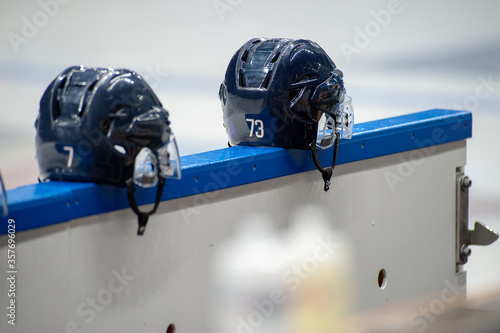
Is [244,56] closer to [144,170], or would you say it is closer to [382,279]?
[144,170]

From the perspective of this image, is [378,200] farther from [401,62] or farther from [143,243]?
[401,62]

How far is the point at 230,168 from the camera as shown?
173 centimetres

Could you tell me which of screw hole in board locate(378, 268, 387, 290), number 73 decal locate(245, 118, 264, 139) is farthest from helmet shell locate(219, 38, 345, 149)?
screw hole in board locate(378, 268, 387, 290)

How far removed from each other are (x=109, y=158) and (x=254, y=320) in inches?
22.5

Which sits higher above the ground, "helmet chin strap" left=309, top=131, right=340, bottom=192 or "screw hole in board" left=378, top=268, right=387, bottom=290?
"helmet chin strap" left=309, top=131, right=340, bottom=192

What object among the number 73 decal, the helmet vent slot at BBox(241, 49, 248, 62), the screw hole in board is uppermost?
the helmet vent slot at BBox(241, 49, 248, 62)

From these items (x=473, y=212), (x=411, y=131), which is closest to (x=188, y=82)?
(x=473, y=212)

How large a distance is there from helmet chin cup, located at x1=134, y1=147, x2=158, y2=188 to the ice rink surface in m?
3.30

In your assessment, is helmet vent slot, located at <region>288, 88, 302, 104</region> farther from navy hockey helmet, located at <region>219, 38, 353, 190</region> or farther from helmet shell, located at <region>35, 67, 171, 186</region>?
helmet shell, located at <region>35, 67, 171, 186</region>

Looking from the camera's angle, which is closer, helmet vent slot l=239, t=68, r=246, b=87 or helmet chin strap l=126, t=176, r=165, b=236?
helmet chin strap l=126, t=176, r=165, b=236

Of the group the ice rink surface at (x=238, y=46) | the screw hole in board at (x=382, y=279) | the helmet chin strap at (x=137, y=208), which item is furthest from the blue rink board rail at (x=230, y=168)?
the ice rink surface at (x=238, y=46)

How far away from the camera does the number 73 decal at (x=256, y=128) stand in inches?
74.0

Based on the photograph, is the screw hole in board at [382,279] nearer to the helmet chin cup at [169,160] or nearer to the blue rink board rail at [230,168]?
the blue rink board rail at [230,168]

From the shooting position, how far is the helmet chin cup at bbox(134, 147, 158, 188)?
1.50 m
